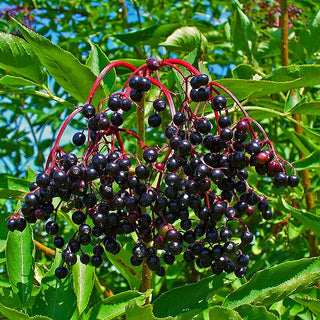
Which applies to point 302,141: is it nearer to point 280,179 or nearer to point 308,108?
point 308,108

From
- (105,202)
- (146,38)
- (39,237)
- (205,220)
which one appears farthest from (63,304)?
(39,237)

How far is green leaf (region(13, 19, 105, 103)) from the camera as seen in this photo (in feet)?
3.86

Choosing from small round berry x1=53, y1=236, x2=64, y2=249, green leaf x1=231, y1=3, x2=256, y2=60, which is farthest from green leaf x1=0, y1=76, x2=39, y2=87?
green leaf x1=231, y1=3, x2=256, y2=60

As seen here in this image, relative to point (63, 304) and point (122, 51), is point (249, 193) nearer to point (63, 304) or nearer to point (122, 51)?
point (63, 304)

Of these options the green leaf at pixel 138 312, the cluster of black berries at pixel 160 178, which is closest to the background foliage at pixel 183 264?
the green leaf at pixel 138 312

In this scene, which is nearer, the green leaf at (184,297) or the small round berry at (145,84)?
the small round berry at (145,84)

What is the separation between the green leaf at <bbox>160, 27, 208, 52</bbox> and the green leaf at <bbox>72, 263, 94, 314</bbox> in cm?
95

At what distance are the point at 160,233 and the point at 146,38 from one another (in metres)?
1.15

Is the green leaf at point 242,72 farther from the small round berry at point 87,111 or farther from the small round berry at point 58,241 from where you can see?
the small round berry at point 58,241

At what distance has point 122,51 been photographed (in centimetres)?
321

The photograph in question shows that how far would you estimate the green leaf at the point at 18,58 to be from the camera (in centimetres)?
138

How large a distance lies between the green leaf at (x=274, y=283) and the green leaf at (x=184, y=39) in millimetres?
1021

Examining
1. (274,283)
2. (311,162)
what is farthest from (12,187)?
(311,162)

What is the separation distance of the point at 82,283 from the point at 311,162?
0.90 m
